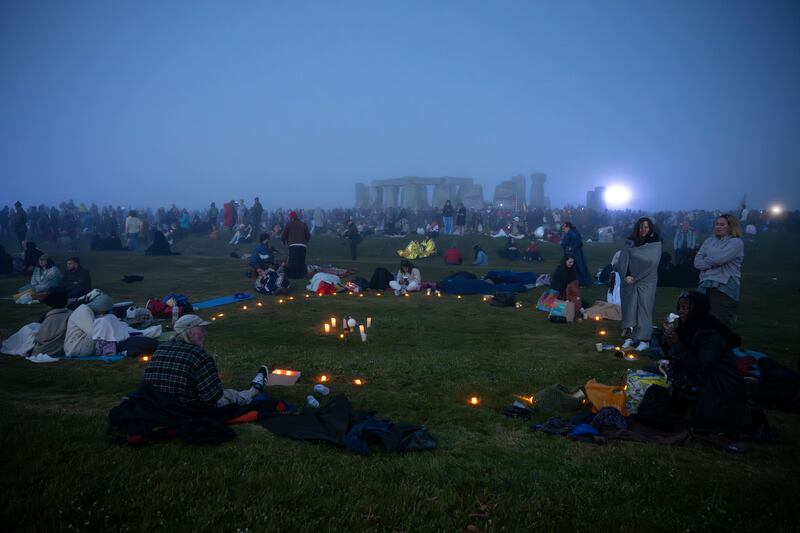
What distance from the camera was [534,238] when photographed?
1258 inches

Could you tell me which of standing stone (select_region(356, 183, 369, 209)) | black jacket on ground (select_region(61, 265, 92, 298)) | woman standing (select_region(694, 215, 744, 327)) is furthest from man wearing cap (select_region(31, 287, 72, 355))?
standing stone (select_region(356, 183, 369, 209))

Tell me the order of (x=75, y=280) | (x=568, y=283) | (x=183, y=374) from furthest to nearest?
1. (x=75, y=280)
2. (x=568, y=283)
3. (x=183, y=374)

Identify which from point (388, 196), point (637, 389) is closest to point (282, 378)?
point (637, 389)

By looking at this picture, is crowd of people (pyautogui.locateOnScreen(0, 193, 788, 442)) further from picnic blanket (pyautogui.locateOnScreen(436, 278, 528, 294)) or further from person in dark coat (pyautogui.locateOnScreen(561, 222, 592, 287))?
picnic blanket (pyautogui.locateOnScreen(436, 278, 528, 294))

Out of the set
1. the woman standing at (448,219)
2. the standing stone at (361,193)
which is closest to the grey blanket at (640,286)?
the woman standing at (448,219)

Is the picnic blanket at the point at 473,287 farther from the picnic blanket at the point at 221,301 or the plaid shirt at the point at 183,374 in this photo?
the plaid shirt at the point at 183,374

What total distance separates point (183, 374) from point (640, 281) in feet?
27.7

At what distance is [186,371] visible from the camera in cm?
545

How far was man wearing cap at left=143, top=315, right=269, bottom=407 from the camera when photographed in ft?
17.7

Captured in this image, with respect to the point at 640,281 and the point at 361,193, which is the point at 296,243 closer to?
the point at 640,281

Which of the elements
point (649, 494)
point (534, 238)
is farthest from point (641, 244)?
point (534, 238)

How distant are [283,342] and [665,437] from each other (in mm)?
7335

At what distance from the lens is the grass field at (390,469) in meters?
3.82

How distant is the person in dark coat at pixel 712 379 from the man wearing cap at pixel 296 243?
1493 centimetres
